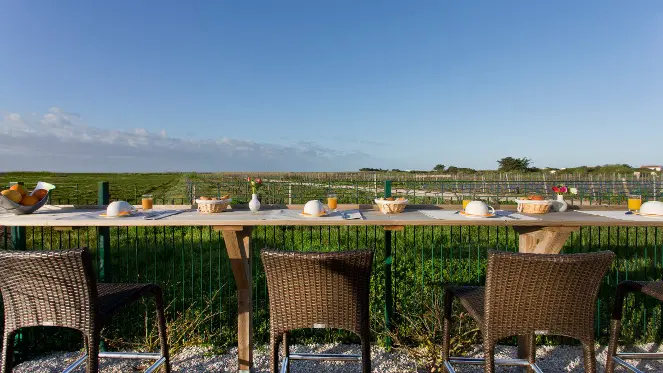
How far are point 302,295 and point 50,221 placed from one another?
166 cm

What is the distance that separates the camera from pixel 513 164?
248ft

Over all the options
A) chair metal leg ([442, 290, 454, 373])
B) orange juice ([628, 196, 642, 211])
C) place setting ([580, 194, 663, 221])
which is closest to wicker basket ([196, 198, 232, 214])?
chair metal leg ([442, 290, 454, 373])

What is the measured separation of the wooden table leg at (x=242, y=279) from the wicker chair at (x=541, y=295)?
1385mm

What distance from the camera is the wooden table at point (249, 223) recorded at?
223 cm

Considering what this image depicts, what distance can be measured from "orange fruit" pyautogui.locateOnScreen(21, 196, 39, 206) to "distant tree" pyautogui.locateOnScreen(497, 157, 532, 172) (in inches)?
2972

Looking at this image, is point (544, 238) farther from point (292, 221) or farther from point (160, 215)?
point (160, 215)

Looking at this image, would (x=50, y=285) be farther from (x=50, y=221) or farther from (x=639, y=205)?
(x=639, y=205)

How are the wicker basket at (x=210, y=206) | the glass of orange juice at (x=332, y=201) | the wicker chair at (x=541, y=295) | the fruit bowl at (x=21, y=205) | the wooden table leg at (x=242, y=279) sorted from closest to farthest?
the wicker chair at (x=541, y=295)
the wooden table leg at (x=242, y=279)
the fruit bowl at (x=21, y=205)
the wicker basket at (x=210, y=206)
the glass of orange juice at (x=332, y=201)

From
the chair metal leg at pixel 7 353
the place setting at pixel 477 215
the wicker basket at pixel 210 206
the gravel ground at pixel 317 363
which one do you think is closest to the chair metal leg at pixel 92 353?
the chair metal leg at pixel 7 353

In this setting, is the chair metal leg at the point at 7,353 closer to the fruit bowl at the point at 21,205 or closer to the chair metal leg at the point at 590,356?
the fruit bowl at the point at 21,205

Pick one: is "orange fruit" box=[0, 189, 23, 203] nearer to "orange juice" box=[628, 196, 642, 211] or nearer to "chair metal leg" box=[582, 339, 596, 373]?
"chair metal leg" box=[582, 339, 596, 373]

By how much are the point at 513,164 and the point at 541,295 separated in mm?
81548

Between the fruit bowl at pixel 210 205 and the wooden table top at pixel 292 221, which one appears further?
the fruit bowl at pixel 210 205

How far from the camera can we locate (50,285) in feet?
5.60
